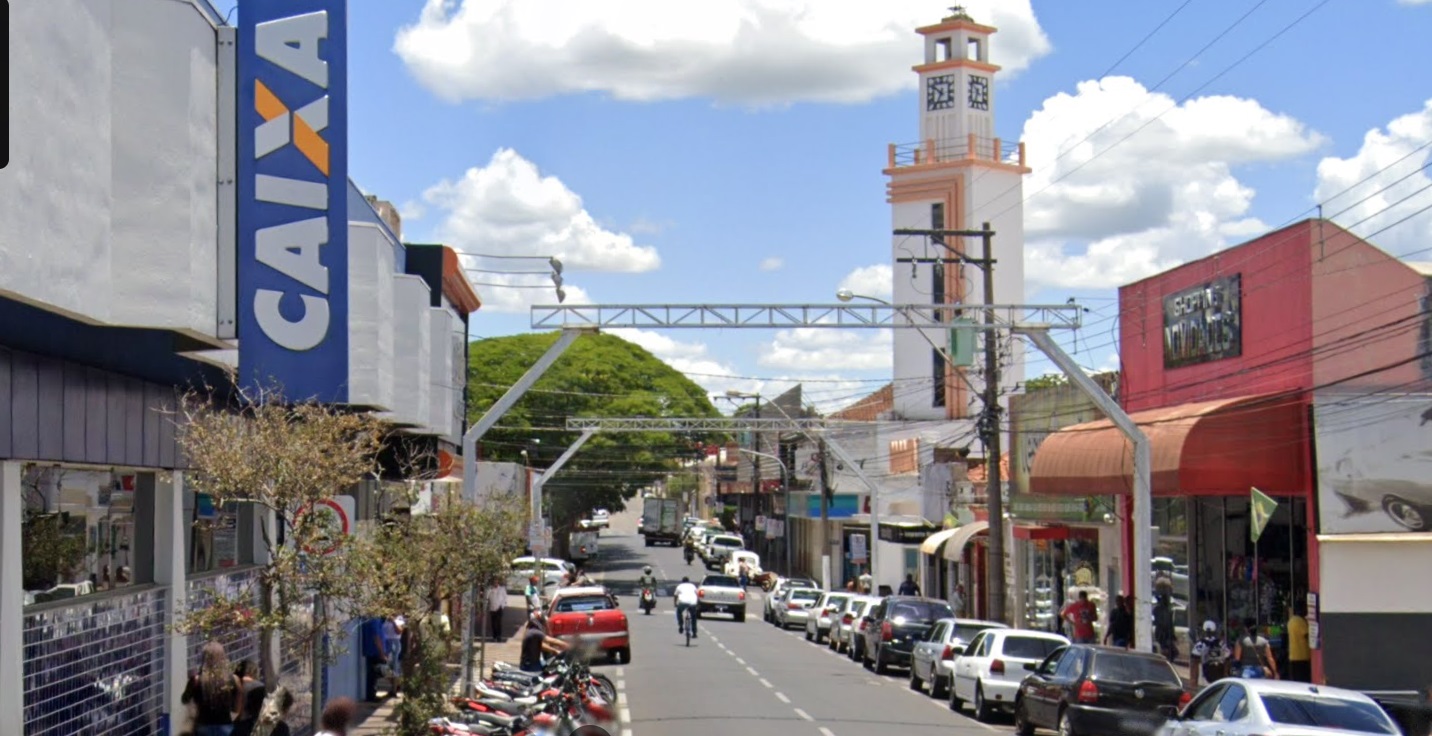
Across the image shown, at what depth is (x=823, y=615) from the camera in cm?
4544

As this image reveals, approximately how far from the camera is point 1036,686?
21219 mm

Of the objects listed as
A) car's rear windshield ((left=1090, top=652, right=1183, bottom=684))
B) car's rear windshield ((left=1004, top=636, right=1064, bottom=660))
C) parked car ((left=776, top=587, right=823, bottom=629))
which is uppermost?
car's rear windshield ((left=1090, top=652, right=1183, bottom=684))

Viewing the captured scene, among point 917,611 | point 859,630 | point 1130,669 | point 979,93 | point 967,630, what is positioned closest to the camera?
point 1130,669

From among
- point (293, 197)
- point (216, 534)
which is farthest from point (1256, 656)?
point (293, 197)

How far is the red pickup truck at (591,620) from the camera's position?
33.4 meters

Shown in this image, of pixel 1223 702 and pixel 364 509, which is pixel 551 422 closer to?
pixel 364 509

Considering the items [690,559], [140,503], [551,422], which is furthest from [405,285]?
[690,559]

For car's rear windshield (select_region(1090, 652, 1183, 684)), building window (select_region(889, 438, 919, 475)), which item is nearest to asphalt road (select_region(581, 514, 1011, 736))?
car's rear windshield (select_region(1090, 652, 1183, 684))

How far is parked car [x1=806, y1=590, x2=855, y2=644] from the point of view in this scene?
4501 cm

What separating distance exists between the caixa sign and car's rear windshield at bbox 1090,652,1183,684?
32.5 ft

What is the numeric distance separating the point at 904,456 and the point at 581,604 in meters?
30.8

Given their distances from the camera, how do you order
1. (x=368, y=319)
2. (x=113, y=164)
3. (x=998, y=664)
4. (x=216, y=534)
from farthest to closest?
(x=998, y=664)
(x=368, y=319)
(x=216, y=534)
(x=113, y=164)

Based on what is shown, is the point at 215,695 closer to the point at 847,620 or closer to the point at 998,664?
the point at 998,664

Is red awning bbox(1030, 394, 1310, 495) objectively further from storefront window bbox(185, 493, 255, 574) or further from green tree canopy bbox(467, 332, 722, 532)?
green tree canopy bbox(467, 332, 722, 532)
